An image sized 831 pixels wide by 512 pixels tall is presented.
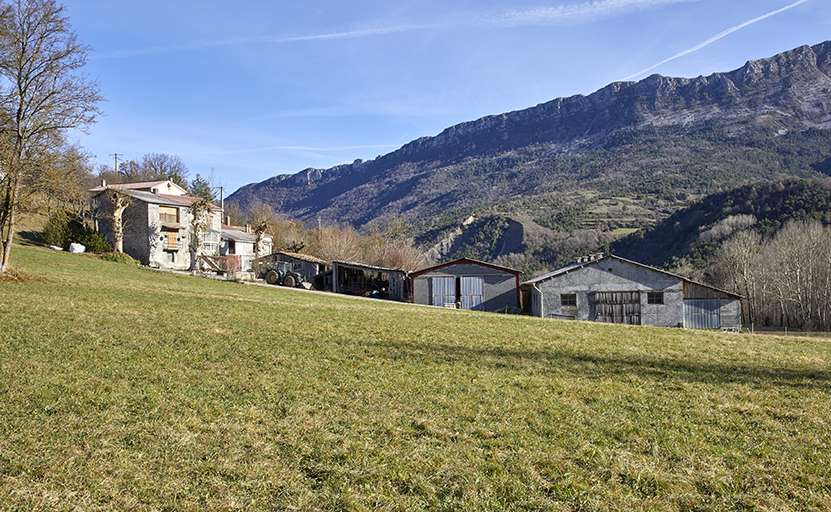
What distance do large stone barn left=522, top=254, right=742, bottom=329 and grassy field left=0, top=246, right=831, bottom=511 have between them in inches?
969

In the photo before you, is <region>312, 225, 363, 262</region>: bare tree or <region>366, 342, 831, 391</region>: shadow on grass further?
<region>312, 225, 363, 262</region>: bare tree

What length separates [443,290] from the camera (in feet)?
130

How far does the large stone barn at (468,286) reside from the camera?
3862 cm

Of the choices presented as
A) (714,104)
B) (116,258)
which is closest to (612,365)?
(116,258)

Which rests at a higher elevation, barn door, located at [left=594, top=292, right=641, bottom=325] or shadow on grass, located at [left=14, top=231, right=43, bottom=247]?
shadow on grass, located at [left=14, top=231, right=43, bottom=247]

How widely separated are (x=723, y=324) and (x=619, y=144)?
144m

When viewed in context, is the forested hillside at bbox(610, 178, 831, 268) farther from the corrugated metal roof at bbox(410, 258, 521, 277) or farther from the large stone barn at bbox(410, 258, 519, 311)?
the large stone barn at bbox(410, 258, 519, 311)

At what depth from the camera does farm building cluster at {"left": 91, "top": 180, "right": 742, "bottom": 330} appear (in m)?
35.8

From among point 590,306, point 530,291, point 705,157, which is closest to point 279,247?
point 530,291

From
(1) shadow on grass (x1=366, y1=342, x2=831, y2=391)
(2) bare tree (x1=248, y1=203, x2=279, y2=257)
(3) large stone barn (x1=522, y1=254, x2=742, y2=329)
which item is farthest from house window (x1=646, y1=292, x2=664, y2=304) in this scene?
(2) bare tree (x1=248, y1=203, x2=279, y2=257)

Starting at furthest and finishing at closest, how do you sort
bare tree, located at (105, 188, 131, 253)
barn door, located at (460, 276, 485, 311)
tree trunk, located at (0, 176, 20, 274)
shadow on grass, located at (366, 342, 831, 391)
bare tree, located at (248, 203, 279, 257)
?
bare tree, located at (248, 203, 279, 257), bare tree, located at (105, 188, 131, 253), barn door, located at (460, 276, 485, 311), tree trunk, located at (0, 176, 20, 274), shadow on grass, located at (366, 342, 831, 391)

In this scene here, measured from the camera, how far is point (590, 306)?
36.3 m

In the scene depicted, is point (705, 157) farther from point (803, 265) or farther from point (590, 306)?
point (590, 306)

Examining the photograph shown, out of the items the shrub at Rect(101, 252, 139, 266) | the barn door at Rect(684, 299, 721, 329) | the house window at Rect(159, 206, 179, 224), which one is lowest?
the barn door at Rect(684, 299, 721, 329)
